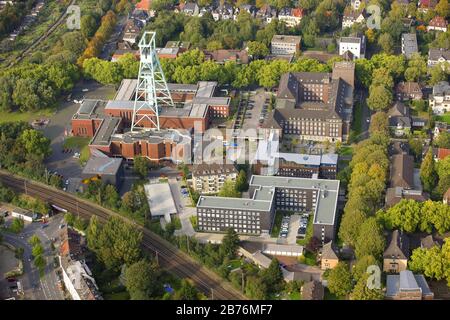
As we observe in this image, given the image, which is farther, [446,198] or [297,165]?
[297,165]

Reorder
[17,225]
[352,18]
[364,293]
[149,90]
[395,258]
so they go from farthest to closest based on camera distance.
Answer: [352,18] < [149,90] < [17,225] < [395,258] < [364,293]

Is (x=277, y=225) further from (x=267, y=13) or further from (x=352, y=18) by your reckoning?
(x=267, y=13)

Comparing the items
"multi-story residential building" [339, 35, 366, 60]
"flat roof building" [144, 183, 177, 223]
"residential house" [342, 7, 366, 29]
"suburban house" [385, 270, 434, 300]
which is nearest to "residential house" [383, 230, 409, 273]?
"suburban house" [385, 270, 434, 300]

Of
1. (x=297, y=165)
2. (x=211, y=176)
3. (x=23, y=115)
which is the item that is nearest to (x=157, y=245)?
(x=211, y=176)

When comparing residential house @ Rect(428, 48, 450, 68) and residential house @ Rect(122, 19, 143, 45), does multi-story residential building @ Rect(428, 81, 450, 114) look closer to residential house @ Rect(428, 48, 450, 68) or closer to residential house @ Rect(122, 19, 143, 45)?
residential house @ Rect(428, 48, 450, 68)

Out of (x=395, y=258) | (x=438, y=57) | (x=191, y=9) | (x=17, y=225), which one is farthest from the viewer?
(x=191, y=9)
